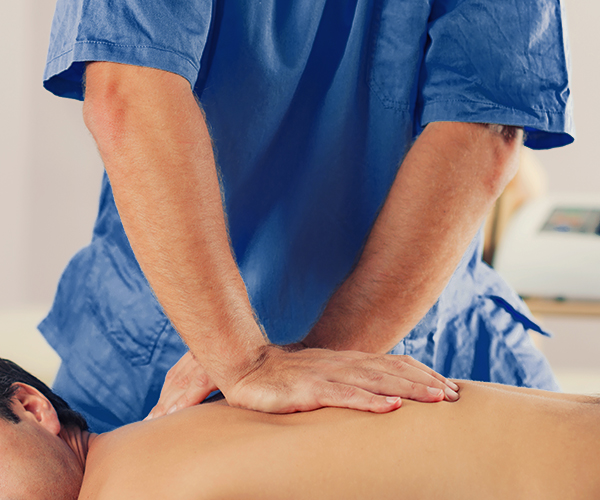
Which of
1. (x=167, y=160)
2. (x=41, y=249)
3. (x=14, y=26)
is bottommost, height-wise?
(x=41, y=249)

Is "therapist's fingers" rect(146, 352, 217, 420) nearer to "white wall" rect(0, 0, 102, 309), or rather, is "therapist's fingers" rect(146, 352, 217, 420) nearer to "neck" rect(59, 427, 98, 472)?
"neck" rect(59, 427, 98, 472)

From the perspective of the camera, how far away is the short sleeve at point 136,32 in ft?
2.49

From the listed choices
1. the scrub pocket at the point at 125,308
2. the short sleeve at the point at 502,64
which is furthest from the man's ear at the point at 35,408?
the short sleeve at the point at 502,64

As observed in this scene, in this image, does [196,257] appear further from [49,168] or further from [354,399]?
[49,168]

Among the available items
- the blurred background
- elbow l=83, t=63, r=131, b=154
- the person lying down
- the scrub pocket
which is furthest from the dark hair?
the blurred background

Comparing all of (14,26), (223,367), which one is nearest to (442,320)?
(223,367)

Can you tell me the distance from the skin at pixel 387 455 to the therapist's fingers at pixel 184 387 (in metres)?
0.18

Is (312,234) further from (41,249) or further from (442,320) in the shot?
(41,249)

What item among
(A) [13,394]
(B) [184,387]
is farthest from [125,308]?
(A) [13,394]

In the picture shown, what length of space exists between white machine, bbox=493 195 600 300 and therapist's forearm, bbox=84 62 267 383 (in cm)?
159

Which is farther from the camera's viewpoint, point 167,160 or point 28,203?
point 28,203

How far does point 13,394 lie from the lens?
1.10 metres

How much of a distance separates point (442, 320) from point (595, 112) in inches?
81.2

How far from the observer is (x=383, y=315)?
98cm
